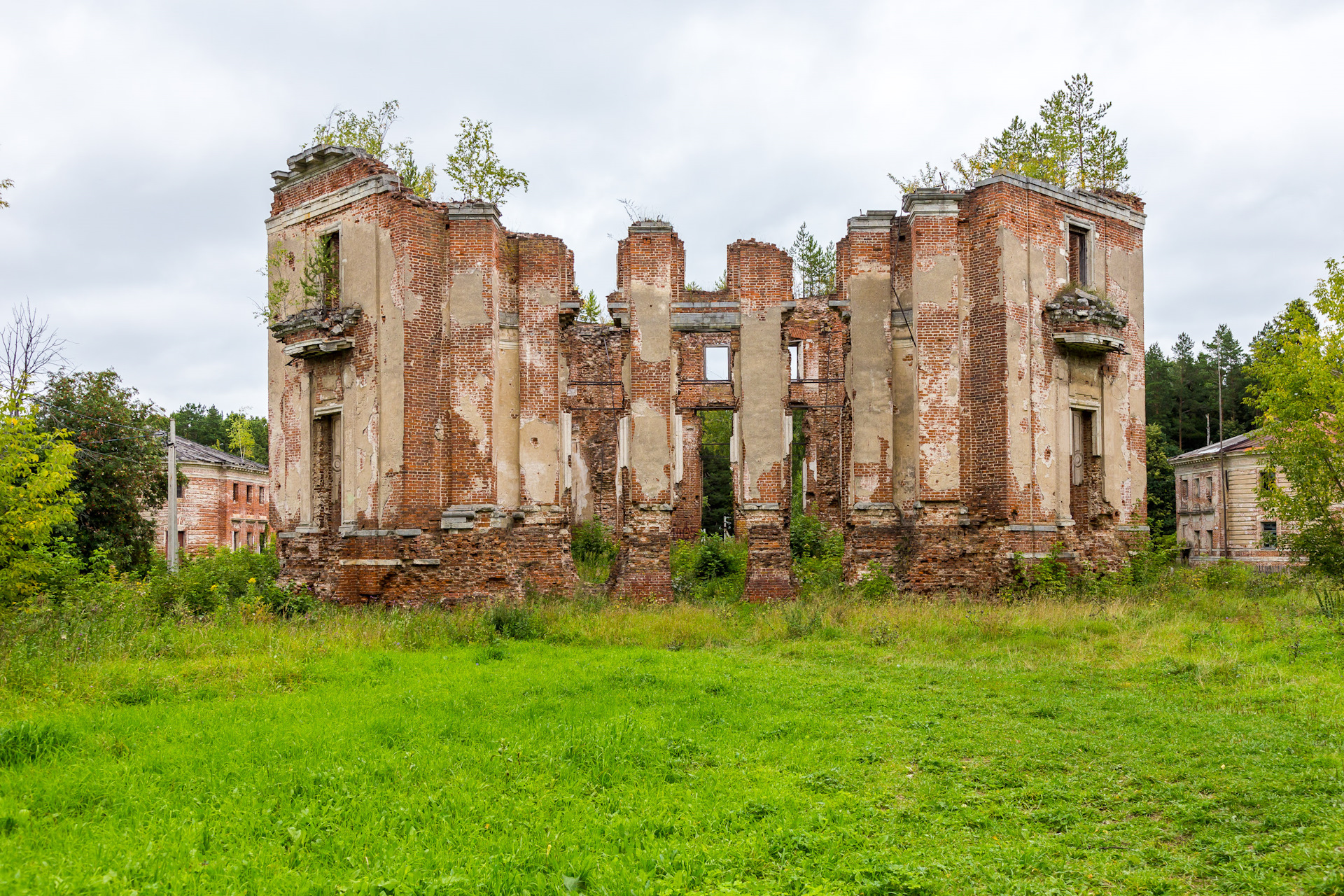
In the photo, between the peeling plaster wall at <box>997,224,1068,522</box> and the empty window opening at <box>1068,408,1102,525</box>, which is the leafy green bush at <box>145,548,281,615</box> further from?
the empty window opening at <box>1068,408,1102,525</box>

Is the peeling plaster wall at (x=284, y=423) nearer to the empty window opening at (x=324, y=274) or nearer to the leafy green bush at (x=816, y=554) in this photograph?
the empty window opening at (x=324, y=274)

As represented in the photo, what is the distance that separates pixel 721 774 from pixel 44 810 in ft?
14.7

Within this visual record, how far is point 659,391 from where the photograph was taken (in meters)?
17.3

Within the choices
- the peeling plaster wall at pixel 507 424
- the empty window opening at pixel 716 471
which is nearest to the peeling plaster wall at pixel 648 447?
the peeling plaster wall at pixel 507 424

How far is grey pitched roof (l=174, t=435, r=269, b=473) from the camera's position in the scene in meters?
39.3

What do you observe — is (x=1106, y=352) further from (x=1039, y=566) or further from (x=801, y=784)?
(x=801, y=784)

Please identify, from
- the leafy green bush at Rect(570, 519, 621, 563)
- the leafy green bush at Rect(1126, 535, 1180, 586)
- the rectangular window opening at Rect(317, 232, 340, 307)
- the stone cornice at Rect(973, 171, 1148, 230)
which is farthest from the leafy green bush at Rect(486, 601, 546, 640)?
the stone cornice at Rect(973, 171, 1148, 230)

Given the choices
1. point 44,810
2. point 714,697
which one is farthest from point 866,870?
point 44,810

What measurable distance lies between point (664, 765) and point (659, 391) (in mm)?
11298

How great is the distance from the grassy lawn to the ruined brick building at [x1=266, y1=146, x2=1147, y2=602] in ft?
14.8

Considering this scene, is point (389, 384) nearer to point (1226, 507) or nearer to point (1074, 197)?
point (1074, 197)

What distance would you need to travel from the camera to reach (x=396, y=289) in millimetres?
16422

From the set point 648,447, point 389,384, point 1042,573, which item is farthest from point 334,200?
point 1042,573

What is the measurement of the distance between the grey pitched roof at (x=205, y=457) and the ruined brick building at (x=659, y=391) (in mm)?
25279
